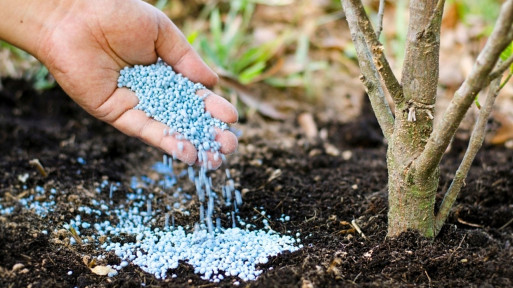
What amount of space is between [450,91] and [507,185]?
4.62ft

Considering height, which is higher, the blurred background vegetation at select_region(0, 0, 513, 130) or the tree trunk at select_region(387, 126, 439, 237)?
the blurred background vegetation at select_region(0, 0, 513, 130)

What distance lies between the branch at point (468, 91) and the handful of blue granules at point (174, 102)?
82 centimetres

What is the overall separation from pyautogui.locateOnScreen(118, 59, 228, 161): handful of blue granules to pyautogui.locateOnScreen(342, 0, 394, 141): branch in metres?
0.64

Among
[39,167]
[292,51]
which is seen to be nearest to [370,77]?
[39,167]

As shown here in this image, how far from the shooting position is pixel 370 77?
182 cm

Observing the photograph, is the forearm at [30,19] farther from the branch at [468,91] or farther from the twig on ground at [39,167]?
the branch at [468,91]

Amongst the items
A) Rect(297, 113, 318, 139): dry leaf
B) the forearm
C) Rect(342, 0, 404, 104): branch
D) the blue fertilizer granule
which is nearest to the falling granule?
the blue fertilizer granule

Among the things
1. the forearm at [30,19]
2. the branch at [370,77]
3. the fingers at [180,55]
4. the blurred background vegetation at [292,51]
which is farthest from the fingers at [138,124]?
the blurred background vegetation at [292,51]

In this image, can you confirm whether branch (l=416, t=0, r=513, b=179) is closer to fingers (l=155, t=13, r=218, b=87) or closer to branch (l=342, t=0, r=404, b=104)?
branch (l=342, t=0, r=404, b=104)

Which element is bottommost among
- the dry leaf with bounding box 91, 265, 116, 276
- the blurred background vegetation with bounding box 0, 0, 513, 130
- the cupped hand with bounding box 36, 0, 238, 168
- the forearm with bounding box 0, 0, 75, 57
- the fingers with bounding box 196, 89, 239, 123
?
the dry leaf with bounding box 91, 265, 116, 276

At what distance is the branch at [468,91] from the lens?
1.42m

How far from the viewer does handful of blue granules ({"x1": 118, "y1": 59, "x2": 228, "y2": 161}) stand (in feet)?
6.96

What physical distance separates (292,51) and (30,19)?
7.30 ft

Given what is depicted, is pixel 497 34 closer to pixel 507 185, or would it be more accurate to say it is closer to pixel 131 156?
pixel 507 185
